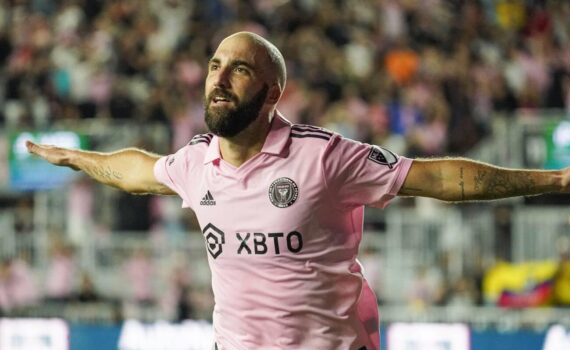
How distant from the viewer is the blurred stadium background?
12.0m

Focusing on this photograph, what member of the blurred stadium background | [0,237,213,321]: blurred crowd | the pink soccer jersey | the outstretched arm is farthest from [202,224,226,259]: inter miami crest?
[0,237,213,321]: blurred crowd

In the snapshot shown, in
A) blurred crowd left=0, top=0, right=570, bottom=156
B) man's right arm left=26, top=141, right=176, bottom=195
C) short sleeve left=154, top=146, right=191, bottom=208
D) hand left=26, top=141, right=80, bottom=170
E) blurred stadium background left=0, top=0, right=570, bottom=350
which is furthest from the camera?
blurred crowd left=0, top=0, right=570, bottom=156

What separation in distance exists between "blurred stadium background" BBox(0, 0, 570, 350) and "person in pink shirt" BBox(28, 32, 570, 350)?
4805 millimetres

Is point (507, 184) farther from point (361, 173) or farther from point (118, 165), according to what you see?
point (118, 165)

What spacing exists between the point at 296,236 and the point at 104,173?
1.21 m

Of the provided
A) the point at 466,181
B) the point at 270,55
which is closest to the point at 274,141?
the point at 270,55

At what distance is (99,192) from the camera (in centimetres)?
1353

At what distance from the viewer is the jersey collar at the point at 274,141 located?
4.89 metres

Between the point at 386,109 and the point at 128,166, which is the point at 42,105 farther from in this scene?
the point at 128,166

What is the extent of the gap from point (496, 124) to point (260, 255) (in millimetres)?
8523

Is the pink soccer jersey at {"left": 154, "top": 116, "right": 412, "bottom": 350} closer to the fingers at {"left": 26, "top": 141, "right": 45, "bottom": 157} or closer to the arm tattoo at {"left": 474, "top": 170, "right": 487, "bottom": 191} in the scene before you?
the arm tattoo at {"left": 474, "top": 170, "right": 487, "bottom": 191}

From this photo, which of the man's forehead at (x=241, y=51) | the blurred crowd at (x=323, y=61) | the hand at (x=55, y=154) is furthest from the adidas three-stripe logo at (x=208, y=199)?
the blurred crowd at (x=323, y=61)

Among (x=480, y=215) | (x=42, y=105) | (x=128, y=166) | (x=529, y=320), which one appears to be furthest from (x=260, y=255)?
(x=42, y=105)

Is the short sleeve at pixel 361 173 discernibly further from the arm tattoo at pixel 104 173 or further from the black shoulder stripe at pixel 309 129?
the arm tattoo at pixel 104 173
